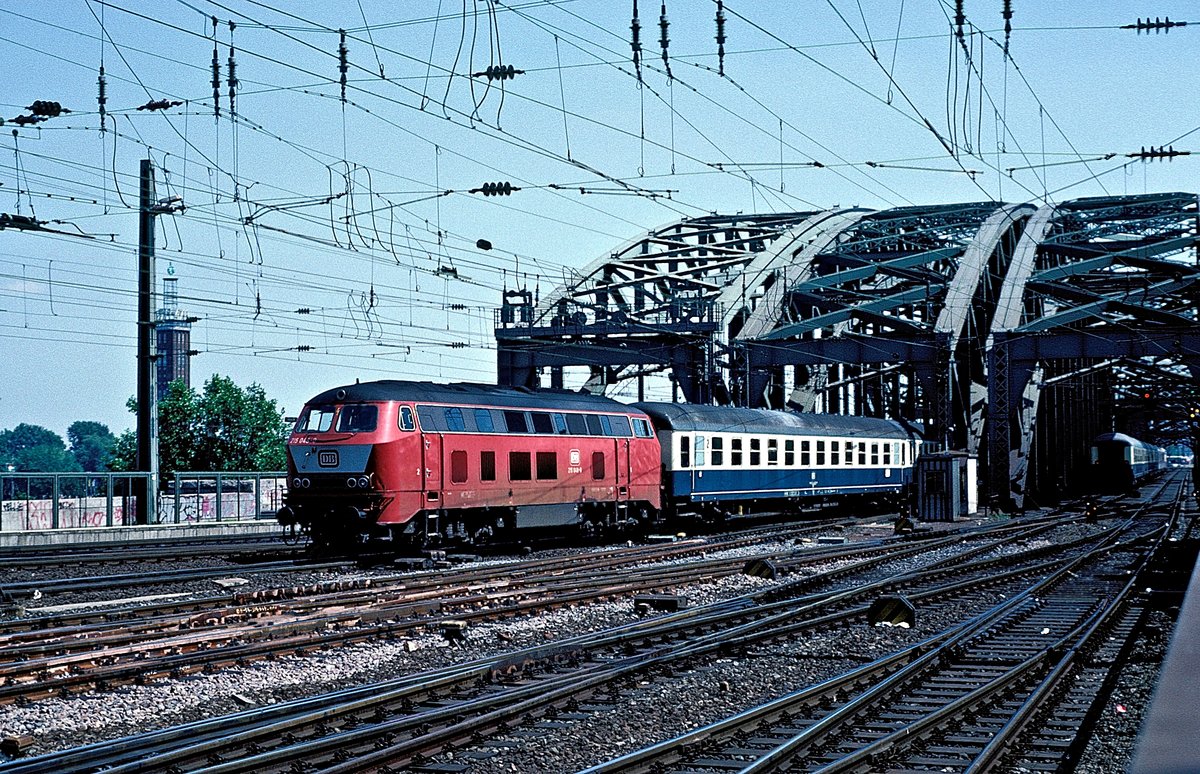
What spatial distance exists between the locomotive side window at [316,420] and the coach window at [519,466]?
408 centimetres

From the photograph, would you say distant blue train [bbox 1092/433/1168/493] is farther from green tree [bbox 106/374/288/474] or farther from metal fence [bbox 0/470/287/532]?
metal fence [bbox 0/470/287/532]

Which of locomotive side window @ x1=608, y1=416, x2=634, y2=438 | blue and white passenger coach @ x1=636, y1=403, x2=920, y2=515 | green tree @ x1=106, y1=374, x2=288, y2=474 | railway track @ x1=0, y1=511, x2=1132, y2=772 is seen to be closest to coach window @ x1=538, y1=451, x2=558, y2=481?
locomotive side window @ x1=608, y1=416, x2=634, y2=438

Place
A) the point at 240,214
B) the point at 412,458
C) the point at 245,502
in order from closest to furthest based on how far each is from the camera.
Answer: the point at 412,458
the point at 240,214
the point at 245,502

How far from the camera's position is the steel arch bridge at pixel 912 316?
54656 mm

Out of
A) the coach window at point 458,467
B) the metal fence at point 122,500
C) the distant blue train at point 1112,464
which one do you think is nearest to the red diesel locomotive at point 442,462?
the coach window at point 458,467

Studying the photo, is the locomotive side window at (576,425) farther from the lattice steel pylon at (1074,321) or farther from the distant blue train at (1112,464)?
the distant blue train at (1112,464)

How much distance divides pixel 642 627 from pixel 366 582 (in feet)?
18.4

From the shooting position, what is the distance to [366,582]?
2108 centimetres

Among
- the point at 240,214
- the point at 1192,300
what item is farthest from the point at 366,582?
the point at 1192,300

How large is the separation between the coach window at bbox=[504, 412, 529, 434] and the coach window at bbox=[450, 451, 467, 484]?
1745mm

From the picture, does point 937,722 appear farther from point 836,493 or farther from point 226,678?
point 836,493

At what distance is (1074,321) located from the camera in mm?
57656

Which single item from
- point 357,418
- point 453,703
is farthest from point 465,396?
point 453,703

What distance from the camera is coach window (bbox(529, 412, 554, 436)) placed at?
29500 millimetres
